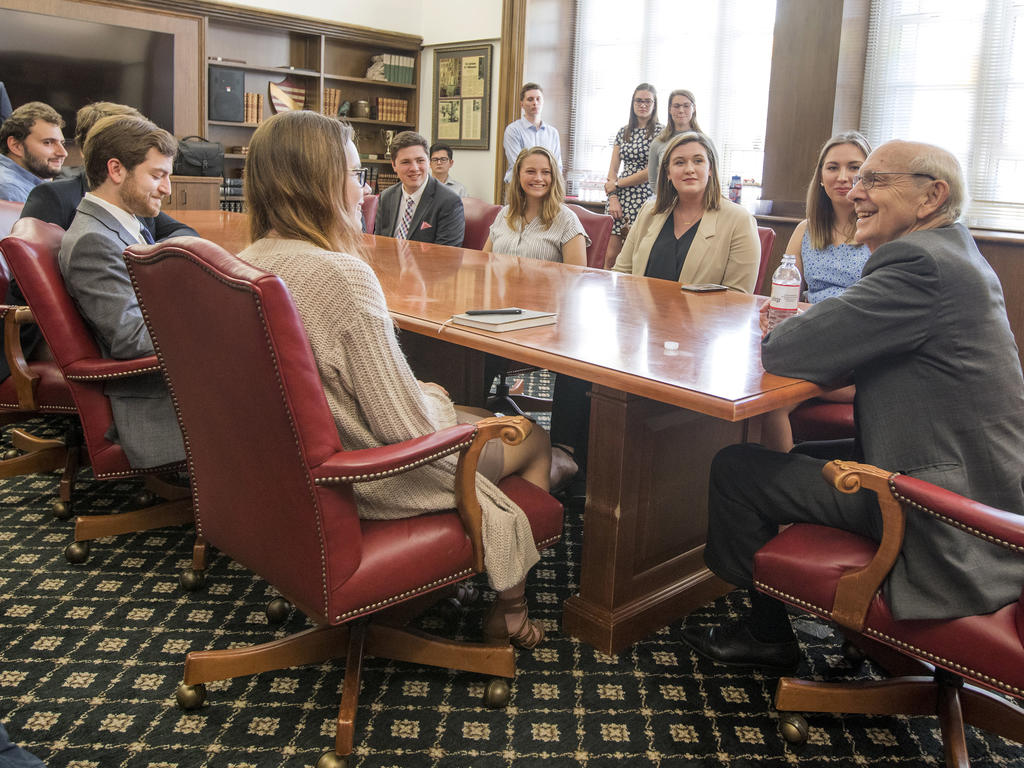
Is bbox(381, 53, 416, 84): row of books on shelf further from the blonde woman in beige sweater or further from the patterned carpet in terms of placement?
the blonde woman in beige sweater

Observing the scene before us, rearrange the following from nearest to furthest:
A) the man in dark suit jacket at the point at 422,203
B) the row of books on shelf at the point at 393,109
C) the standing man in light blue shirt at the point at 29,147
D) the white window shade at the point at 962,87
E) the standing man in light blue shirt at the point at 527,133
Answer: the standing man in light blue shirt at the point at 29,147
the man in dark suit jacket at the point at 422,203
the white window shade at the point at 962,87
the standing man in light blue shirt at the point at 527,133
the row of books on shelf at the point at 393,109

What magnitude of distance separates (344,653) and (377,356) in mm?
682

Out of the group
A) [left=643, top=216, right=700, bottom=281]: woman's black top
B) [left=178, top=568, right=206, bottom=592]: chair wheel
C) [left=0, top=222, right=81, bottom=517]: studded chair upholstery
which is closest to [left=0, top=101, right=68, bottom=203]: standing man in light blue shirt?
[left=0, top=222, right=81, bottom=517]: studded chair upholstery

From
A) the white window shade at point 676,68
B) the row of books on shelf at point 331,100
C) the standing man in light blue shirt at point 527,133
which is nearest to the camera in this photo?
the white window shade at point 676,68

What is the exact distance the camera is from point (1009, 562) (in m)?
1.57

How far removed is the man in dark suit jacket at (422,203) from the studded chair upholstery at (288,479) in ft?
9.15

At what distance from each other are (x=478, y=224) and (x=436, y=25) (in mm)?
4639

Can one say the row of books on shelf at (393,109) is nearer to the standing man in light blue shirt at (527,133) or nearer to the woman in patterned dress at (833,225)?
the standing man in light blue shirt at (527,133)

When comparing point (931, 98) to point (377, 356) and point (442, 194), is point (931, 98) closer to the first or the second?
point (442, 194)

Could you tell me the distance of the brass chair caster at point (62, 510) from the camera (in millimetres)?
2770

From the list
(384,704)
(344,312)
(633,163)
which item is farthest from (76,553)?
(633,163)

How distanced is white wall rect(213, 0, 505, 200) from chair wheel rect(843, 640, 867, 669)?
259 inches

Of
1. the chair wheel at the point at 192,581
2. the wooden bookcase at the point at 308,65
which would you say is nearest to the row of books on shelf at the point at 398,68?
the wooden bookcase at the point at 308,65

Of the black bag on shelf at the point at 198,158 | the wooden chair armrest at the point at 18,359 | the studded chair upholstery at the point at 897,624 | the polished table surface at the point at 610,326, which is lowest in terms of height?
the studded chair upholstery at the point at 897,624
